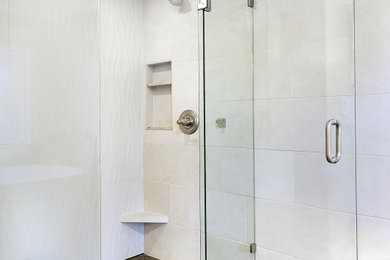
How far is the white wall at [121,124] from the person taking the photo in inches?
79.7

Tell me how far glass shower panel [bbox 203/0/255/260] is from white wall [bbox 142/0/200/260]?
Result: 0.62 metres

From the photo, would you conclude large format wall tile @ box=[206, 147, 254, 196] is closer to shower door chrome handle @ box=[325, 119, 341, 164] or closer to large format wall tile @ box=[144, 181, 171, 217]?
shower door chrome handle @ box=[325, 119, 341, 164]

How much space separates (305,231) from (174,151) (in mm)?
1045

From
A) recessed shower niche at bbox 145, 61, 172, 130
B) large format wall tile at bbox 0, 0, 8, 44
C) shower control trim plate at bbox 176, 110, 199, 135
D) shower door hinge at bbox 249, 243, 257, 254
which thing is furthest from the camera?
recessed shower niche at bbox 145, 61, 172, 130

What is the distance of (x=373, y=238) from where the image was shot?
43.9 inches

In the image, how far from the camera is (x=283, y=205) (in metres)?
1.31

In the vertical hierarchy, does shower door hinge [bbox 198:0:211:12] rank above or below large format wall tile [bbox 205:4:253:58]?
above

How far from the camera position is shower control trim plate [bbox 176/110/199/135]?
1923mm

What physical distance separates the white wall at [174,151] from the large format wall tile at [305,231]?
0.65 meters

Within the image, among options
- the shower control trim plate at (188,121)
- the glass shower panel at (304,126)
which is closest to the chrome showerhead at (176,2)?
the shower control trim plate at (188,121)

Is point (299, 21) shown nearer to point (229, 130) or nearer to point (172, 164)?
point (229, 130)

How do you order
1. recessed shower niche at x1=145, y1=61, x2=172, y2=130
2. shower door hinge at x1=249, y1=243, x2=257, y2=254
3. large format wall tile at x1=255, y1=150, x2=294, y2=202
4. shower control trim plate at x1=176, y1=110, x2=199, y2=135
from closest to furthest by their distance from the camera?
1. large format wall tile at x1=255, y1=150, x2=294, y2=202
2. shower door hinge at x1=249, y1=243, x2=257, y2=254
3. shower control trim plate at x1=176, y1=110, x2=199, y2=135
4. recessed shower niche at x1=145, y1=61, x2=172, y2=130

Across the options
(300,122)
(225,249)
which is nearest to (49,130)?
(225,249)

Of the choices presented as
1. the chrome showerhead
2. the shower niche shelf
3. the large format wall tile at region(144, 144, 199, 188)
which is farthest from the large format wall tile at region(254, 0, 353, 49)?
the shower niche shelf
